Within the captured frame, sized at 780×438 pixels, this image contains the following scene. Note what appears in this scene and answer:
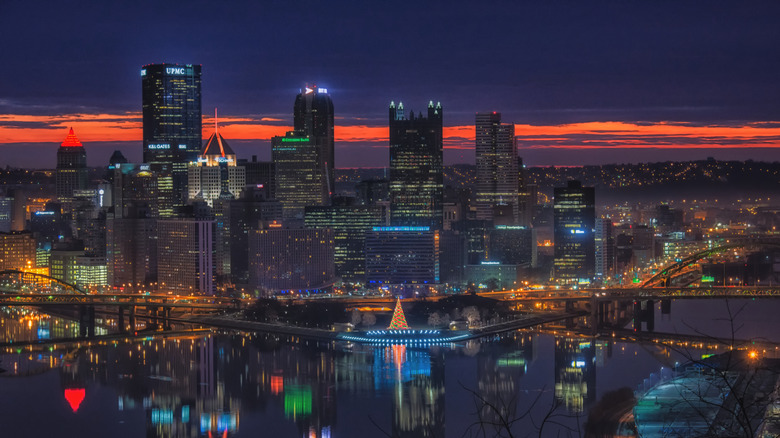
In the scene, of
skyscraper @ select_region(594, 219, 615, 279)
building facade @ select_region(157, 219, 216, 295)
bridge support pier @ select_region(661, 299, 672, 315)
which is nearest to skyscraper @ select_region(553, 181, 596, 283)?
skyscraper @ select_region(594, 219, 615, 279)

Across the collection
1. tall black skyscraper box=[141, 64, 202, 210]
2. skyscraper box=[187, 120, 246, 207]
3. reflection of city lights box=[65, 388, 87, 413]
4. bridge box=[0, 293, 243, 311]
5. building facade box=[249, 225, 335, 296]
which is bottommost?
reflection of city lights box=[65, 388, 87, 413]

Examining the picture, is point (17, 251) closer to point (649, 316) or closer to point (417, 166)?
point (417, 166)

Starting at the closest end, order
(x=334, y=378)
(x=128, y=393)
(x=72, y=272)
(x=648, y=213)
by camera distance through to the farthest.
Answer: (x=128, y=393) < (x=334, y=378) < (x=72, y=272) < (x=648, y=213)

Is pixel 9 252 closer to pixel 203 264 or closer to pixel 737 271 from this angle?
pixel 203 264

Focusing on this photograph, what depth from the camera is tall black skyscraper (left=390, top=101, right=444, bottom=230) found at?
7881 centimetres

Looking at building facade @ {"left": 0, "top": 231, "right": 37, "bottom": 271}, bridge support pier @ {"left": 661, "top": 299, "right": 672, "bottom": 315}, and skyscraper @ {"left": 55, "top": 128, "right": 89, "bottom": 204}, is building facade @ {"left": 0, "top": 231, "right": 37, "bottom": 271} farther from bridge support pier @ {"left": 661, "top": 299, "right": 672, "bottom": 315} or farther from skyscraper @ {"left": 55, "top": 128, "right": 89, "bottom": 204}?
bridge support pier @ {"left": 661, "top": 299, "right": 672, "bottom": 315}

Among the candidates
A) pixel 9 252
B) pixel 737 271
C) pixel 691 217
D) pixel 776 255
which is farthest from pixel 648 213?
pixel 9 252

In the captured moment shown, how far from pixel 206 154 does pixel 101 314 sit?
3214 cm

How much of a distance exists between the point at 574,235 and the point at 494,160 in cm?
2157

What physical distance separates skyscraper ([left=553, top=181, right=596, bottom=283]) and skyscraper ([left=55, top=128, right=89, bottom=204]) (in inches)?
1843

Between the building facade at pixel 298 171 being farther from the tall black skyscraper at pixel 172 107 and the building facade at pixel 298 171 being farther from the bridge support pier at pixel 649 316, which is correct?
the bridge support pier at pixel 649 316

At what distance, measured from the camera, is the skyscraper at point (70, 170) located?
102 metres

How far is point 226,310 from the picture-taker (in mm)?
54625

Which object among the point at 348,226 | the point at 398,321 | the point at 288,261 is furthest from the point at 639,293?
the point at 348,226
